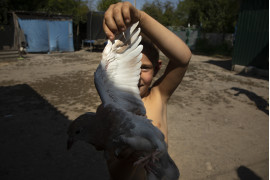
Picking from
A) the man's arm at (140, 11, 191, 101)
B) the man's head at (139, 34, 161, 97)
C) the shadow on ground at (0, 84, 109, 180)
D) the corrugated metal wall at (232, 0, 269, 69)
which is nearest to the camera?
the man's arm at (140, 11, 191, 101)

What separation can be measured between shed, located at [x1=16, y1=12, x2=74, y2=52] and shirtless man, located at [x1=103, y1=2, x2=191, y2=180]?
1482 centimetres

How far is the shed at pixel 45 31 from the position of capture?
13.8 meters

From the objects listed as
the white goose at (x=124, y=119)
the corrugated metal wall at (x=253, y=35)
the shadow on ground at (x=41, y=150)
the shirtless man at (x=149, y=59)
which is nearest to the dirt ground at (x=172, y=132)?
the shadow on ground at (x=41, y=150)

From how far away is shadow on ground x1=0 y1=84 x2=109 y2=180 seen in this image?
2715 millimetres

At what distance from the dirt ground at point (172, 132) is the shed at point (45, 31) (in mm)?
8390

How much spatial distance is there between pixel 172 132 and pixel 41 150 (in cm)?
229

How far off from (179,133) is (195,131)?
347 millimetres

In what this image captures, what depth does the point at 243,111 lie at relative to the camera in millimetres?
5027

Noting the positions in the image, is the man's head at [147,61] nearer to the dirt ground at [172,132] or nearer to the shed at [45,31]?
the dirt ground at [172,132]

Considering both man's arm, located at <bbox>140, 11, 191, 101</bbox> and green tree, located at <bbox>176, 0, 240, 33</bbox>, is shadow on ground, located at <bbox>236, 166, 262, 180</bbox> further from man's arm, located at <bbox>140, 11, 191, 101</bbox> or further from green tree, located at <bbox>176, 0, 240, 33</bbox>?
green tree, located at <bbox>176, 0, 240, 33</bbox>

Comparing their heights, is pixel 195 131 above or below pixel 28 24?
below

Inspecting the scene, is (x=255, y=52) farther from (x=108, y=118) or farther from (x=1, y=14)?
(x=1, y=14)

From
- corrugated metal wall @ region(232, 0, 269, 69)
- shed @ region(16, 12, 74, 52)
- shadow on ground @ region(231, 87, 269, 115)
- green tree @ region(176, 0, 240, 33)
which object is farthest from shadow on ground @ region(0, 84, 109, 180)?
green tree @ region(176, 0, 240, 33)

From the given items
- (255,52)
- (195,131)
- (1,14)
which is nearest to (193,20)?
(255,52)
